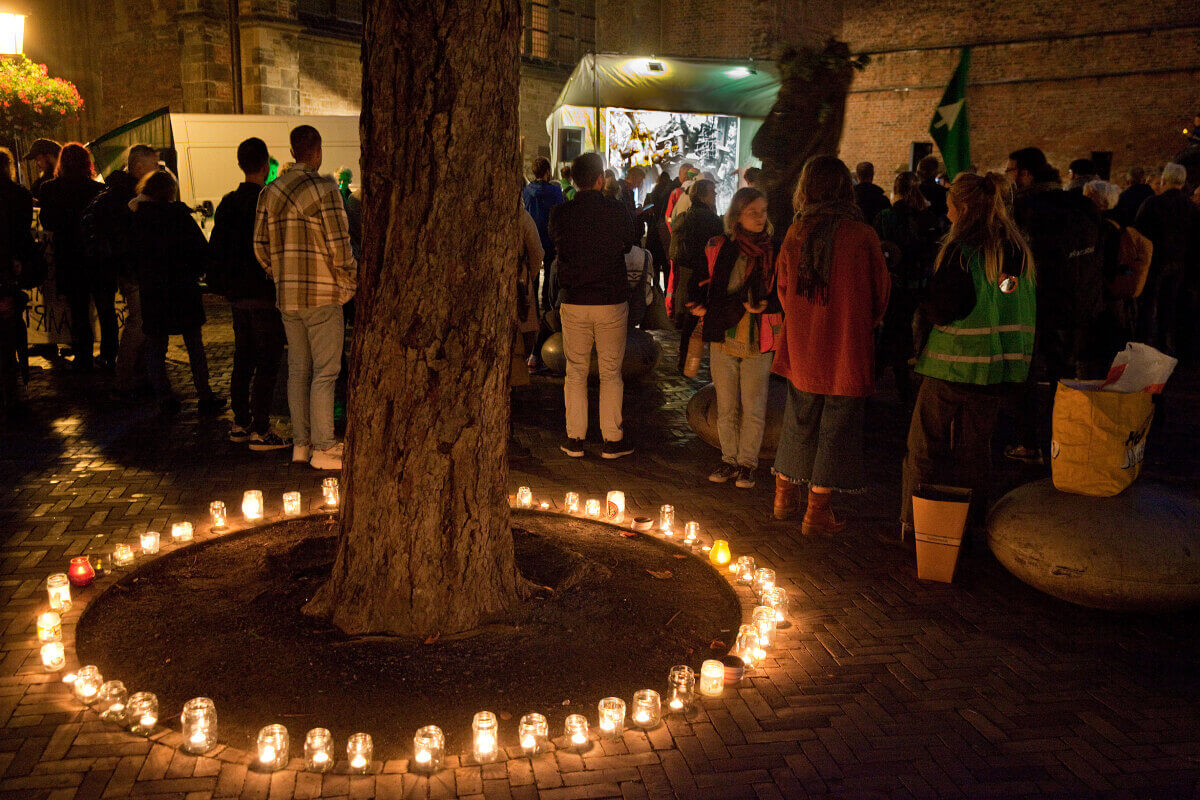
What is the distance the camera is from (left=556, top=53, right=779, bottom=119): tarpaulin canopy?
15734 millimetres

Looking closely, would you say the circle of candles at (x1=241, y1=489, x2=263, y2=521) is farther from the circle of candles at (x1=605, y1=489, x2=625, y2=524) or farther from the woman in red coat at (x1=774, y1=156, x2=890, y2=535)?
the woman in red coat at (x1=774, y1=156, x2=890, y2=535)

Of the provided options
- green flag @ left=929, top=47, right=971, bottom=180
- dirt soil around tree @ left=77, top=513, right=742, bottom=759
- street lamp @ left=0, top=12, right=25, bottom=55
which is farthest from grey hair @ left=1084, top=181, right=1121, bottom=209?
street lamp @ left=0, top=12, right=25, bottom=55

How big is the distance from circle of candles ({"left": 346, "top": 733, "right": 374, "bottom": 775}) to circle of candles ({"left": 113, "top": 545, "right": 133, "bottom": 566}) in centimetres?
229

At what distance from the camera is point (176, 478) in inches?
253

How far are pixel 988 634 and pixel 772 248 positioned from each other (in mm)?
2706

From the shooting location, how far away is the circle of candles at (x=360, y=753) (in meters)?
3.18

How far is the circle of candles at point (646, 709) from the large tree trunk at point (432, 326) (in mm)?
1038

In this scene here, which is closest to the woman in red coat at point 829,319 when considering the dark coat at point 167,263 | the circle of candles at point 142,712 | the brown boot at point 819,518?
the brown boot at point 819,518

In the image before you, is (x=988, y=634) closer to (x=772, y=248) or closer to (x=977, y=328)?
(x=977, y=328)

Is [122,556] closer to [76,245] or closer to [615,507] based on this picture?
[615,507]

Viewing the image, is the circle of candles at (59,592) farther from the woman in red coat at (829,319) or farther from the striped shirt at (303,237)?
the woman in red coat at (829,319)

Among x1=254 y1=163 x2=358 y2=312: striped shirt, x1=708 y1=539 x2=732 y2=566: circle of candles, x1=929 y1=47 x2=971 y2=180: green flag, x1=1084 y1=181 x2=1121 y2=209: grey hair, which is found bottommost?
x1=708 y1=539 x2=732 y2=566: circle of candles

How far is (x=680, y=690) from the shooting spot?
12.0 ft

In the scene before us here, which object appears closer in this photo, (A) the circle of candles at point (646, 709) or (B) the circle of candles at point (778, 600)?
(A) the circle of candles at point (646, 709)
